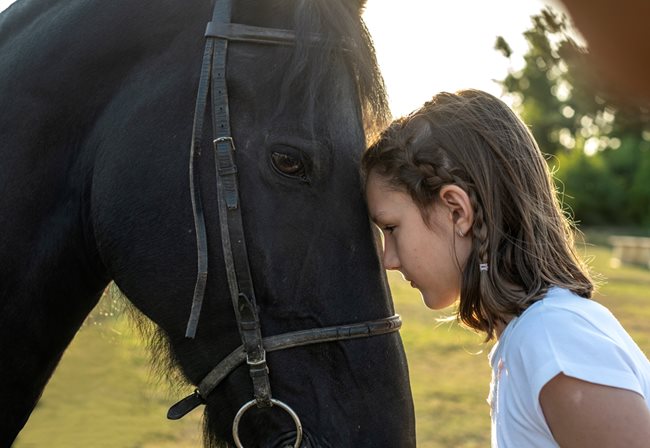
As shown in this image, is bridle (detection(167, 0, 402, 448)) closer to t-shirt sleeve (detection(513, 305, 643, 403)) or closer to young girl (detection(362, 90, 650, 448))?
young girl (detection(362, 90, 650, 448))

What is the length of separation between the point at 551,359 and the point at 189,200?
A: 99cm

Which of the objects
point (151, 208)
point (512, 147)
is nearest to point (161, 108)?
point (151, 208)

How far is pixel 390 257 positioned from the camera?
1.99 meters

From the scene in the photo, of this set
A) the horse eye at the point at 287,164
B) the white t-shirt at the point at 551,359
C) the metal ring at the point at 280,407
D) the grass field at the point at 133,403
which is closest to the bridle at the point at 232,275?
the metal ring at the point at 280,407

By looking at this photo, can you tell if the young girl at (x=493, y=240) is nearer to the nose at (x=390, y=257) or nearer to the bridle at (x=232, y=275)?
the nose at (x=390, y=257)

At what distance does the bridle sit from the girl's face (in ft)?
0.48

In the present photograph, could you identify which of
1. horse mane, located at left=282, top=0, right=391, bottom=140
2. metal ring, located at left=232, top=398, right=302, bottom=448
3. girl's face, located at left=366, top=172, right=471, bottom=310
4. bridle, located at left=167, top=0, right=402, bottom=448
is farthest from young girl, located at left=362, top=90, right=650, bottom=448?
metal ring, located at left=232, top=398, right=302, bottom=448

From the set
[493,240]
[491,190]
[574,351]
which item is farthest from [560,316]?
[491,190]

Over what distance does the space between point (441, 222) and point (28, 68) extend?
123cm

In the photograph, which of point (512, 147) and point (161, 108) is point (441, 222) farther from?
point (161, 108)

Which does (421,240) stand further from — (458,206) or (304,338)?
(304,338)

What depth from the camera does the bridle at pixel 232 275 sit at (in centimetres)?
190

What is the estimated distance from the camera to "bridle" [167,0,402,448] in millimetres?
1902

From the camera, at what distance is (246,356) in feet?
6.30
